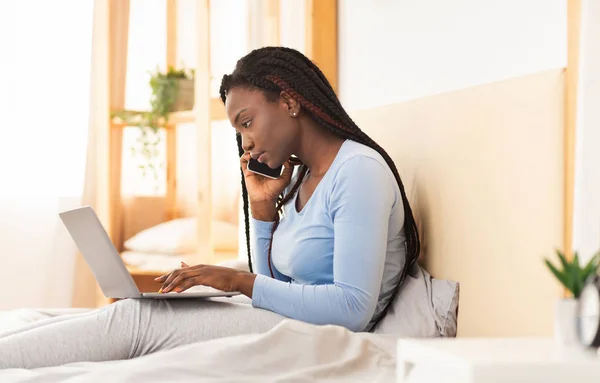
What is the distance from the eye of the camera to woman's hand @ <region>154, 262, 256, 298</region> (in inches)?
59.0

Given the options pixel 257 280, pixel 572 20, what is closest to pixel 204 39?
pixel 257 280

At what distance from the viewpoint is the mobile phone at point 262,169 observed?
6.20ft

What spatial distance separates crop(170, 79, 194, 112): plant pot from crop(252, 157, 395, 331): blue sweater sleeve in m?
1.89

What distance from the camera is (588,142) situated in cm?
121

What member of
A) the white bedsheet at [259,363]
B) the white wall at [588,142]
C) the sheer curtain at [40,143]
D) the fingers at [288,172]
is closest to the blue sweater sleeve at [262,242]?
the fingers at [288,172]

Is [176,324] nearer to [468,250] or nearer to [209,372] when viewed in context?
[209,372]

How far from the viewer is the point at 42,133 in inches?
125

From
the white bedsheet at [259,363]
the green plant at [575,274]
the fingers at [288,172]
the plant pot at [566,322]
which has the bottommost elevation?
the white bedsheet at [259,363]

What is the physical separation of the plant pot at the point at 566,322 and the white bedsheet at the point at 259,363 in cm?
33

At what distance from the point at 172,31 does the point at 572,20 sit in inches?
92.9

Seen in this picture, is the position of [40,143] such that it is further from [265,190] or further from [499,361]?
[499,361]

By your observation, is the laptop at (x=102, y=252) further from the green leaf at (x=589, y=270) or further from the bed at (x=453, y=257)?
the green leaf at (x=589, y=270)

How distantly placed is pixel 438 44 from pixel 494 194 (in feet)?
1.72

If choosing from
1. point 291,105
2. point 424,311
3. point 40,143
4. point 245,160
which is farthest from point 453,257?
point 40,143
